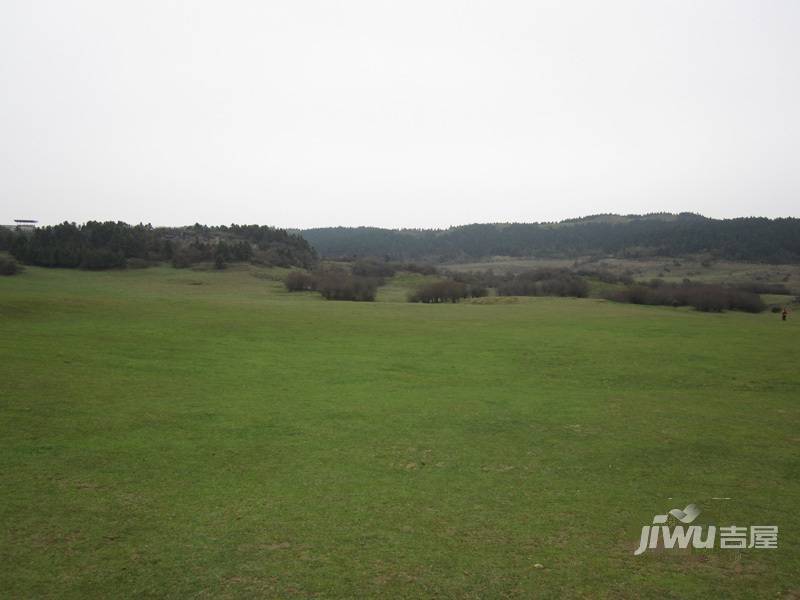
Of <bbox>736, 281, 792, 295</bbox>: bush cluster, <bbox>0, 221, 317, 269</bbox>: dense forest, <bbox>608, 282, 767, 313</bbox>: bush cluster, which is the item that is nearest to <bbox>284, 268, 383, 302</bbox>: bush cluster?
<bbox>0, 221, 317, 269</bbox>: dense forest

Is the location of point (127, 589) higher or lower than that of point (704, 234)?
lower

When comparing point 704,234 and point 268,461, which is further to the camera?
point 704,234

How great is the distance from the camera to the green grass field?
7.73m

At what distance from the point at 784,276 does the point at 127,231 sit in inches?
5358

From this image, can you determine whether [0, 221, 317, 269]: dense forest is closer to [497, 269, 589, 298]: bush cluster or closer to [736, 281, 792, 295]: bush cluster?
[497, 269, 589, 298]: bush cluster

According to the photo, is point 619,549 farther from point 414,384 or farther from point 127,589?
point 414,384

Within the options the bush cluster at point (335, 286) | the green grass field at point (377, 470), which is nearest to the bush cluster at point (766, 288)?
the bush cluster at point (335, 286)

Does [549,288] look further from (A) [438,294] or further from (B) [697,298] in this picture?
(B) [697,298]

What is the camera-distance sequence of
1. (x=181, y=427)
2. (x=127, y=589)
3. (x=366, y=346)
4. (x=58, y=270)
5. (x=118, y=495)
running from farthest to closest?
(x=58, y=270) → (x=366, y=346) → (x=181, y=427) → (x=118, y=495) → (x=127, y=589)

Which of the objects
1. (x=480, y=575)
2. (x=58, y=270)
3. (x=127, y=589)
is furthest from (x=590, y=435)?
(x=58, y=270)

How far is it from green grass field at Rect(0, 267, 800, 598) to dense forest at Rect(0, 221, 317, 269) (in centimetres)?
7178

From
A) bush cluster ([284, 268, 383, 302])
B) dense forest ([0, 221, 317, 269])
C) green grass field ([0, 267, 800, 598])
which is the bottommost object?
green grass field ([0, 267, 800, 598])

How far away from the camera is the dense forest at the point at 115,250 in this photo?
295 feet

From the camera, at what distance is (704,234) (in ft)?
608
